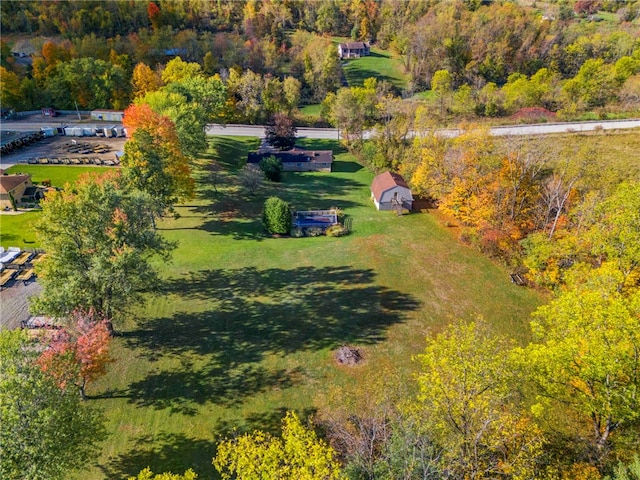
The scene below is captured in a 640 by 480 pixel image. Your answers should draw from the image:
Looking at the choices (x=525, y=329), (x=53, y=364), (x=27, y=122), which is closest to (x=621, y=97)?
(x=525, y=329)

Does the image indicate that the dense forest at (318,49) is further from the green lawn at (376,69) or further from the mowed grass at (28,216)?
the mowed grass at (28,216)

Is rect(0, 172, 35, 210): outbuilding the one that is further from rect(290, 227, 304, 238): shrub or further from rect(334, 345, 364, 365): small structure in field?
rect(334, 345, 364, 365): small structure in field

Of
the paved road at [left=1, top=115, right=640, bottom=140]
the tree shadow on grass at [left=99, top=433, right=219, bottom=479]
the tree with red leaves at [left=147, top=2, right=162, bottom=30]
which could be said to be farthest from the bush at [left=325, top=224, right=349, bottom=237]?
the tree with red leaves at [left=147, top=2, right=162, bottom=30]

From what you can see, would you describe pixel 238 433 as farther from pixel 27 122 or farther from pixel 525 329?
pixel 27 122

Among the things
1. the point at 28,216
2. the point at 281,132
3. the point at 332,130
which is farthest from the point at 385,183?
the point at 28,216

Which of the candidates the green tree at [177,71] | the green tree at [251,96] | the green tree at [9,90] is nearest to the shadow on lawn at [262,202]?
the green tree at [251,96]

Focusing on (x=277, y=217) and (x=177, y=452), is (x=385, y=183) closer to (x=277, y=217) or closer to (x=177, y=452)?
(x=277, y=217)
